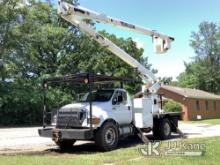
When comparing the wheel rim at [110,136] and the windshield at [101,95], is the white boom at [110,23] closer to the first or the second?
the windshield at [101,95]

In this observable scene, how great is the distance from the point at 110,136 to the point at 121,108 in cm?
147

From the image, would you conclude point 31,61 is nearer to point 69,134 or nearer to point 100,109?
point 100,109

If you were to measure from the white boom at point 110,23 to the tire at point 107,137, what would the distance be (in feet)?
17.5

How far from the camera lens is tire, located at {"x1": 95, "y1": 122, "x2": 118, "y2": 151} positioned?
1410 cm

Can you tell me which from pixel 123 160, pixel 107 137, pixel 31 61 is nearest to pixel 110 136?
pixel 107 137

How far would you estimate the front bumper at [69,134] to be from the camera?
1371cm

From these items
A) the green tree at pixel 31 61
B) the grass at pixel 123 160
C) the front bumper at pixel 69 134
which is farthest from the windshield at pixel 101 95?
the green tree at pixel 31 61

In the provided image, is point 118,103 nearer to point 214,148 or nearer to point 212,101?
point 214,148

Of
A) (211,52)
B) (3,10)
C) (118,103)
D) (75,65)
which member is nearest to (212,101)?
(75,65)

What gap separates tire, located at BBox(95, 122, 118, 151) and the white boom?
532 cm

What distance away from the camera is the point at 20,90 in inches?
1388

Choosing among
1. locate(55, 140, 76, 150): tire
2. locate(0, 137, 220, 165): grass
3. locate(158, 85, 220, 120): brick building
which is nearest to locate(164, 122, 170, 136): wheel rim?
locate(55, 140, 76, 150): tire

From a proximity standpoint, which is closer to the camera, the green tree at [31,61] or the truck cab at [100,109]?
the truck cab at [100,109]

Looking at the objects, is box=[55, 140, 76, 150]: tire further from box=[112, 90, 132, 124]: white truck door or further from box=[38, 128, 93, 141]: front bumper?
box=[112, 90, 132, 124]: white truck door
